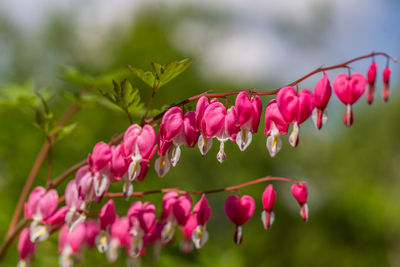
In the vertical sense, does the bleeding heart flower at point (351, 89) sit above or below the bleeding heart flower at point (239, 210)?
above

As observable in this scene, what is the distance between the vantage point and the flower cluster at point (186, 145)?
1.06 m

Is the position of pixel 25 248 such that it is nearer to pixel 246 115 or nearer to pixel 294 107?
pixel 246 115

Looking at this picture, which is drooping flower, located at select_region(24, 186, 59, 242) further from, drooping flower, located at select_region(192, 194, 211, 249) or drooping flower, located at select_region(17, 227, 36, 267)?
drooping flower, located at select_region(192, 194, 211, 249)

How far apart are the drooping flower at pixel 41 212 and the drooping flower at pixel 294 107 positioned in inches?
30.2

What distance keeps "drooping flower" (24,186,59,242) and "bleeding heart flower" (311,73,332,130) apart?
0.84 meters

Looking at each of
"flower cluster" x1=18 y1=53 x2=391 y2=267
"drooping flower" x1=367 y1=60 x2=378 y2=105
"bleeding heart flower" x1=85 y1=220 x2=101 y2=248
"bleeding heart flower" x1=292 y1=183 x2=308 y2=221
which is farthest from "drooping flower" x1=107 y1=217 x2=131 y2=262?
"drooping flower" x1=367 y1=60 x2=378 y2=105

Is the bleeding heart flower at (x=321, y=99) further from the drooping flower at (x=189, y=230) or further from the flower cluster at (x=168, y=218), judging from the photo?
the drooping flower at (x=189, y=230)

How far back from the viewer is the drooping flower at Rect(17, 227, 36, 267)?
1.37 meters

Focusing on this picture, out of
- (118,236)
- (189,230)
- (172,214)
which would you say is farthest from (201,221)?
(118,236)

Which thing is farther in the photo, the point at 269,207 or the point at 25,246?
the point at 25,246

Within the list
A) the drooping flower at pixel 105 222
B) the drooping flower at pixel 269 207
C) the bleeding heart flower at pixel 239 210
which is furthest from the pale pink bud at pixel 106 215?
the drooping flower at pixel 269 207

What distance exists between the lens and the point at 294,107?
1050 mm

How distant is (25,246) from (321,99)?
1113 mm

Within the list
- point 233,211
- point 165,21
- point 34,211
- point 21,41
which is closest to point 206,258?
point 233,211
